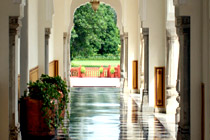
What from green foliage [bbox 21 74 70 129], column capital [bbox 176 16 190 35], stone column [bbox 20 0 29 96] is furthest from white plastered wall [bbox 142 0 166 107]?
column capital [bbox 176 16 190 35]

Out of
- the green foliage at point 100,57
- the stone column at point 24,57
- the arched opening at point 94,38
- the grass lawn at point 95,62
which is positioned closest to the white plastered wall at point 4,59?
the stone column at point 24,57

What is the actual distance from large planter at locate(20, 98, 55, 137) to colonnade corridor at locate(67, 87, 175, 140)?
99 cm

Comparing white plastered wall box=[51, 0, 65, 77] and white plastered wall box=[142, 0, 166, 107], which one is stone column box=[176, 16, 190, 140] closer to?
white plastered wall box=[142, 0, 166, 107]

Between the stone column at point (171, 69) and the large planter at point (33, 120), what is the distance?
194 inches

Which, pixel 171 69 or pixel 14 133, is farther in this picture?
pixel 171 69

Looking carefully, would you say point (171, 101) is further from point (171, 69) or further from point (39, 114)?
point (39, 114)

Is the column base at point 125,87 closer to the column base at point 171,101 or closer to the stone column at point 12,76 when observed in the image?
the column base at point 171,101

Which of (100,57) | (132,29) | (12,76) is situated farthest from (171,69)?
(100,57)

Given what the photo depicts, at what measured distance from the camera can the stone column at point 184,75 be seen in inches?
319

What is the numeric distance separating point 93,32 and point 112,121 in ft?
101

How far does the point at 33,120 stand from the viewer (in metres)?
8.80

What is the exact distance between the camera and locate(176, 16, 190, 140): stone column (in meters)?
8.11

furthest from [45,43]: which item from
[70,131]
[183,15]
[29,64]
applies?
[183,15]

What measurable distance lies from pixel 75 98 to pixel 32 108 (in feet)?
27.4
